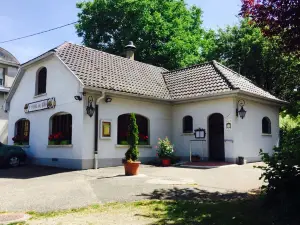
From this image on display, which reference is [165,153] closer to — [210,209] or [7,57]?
[210,209]

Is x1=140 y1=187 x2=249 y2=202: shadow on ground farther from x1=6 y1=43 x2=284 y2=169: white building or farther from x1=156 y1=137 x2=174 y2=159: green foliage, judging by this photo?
x1=156 y1=137 x2=174 y2=159: green foliage

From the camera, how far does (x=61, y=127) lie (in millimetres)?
15133

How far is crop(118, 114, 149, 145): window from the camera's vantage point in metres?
15.0

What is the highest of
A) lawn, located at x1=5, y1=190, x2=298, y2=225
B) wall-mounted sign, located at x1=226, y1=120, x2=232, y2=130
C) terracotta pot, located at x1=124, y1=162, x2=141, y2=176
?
wall-mounted sign, located at x1=226, y1=120, x2=232, y2=130

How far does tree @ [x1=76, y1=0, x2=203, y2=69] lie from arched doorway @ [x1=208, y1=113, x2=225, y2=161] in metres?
14.5

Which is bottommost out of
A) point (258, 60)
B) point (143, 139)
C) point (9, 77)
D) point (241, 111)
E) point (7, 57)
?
point (143, 139)

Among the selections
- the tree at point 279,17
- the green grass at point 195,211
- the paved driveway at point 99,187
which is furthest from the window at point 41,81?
the tree at point 279,17

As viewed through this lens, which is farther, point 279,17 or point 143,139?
point 143,139

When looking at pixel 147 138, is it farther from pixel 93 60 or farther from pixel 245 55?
pixel 245 55

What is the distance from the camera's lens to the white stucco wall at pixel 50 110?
13.7 metres

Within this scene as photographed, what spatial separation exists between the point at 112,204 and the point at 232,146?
8898mm

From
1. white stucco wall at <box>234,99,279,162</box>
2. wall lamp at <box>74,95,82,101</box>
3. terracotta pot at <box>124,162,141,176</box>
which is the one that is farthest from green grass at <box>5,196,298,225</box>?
white stucco wall at <box>234,99,279,162</box>

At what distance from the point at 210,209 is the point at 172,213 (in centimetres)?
79

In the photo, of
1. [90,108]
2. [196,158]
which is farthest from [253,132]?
[90,108]
